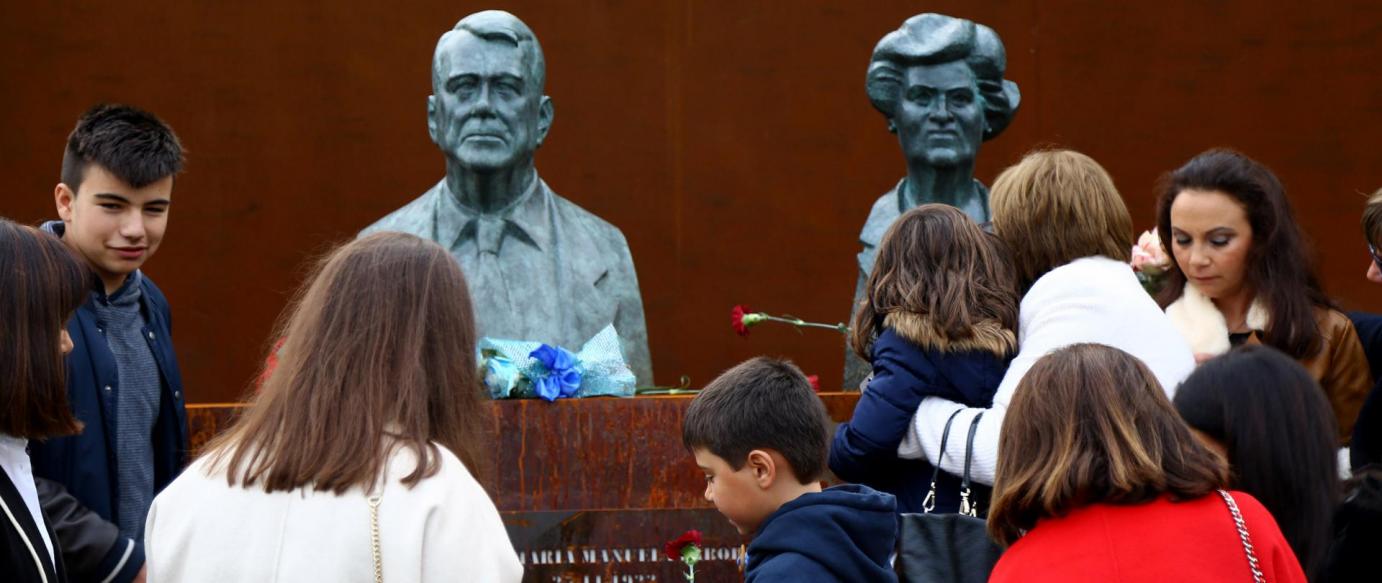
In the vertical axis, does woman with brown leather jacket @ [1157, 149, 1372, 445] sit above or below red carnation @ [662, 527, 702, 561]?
above

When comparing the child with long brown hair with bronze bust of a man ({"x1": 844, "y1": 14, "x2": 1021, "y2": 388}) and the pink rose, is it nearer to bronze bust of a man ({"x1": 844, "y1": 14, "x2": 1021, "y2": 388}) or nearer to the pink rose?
the pink rose

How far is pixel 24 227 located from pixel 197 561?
0.93 m

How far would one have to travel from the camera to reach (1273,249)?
399 cm

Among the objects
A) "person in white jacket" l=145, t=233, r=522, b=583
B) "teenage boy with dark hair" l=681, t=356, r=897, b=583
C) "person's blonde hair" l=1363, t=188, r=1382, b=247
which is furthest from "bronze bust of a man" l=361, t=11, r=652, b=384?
"person in white jacket" l=145, t=233, r=522, b=583

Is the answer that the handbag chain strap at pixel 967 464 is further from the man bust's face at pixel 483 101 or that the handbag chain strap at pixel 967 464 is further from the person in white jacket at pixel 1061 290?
the man bust's face at pixel 483 101

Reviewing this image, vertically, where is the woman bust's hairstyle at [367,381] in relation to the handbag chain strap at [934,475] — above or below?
above

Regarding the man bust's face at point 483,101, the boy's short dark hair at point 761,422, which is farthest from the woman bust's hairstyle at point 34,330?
the man bust's face at point 483,101

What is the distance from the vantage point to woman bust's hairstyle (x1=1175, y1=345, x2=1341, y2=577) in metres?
2.66

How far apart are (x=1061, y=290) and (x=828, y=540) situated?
99cm

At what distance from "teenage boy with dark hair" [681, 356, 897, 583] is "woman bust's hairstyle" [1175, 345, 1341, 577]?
20.0 inches

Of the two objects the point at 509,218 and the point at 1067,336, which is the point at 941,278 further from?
the point at 509,218

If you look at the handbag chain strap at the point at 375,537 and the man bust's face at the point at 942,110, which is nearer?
the handbag chain strap at the point at 375,537

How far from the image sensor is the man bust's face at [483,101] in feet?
17.0

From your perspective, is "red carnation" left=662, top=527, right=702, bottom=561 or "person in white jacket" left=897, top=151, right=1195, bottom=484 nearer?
"person in white jacket" left=897, top=151, right=1195, bottom=484
